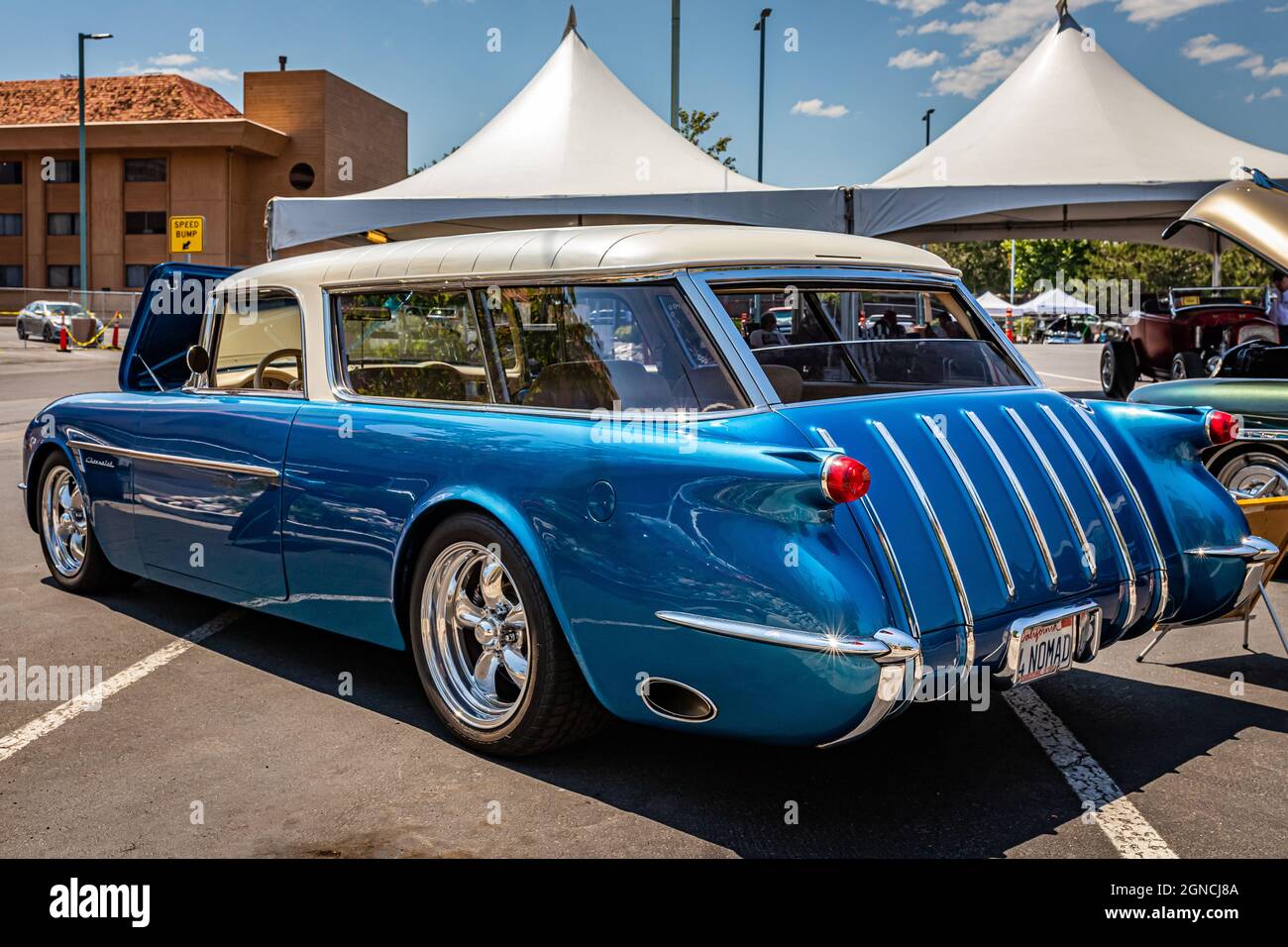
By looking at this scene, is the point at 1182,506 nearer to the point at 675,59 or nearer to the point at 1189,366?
the point at 1189,366

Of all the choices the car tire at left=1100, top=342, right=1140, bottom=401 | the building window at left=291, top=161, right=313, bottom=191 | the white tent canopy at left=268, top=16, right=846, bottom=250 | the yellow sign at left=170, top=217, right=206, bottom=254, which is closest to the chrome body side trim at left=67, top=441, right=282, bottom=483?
the white tent canopy at left=268, top=16, right=846, bottom=250

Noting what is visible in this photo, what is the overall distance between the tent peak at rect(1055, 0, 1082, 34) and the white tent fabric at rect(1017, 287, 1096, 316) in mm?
49867

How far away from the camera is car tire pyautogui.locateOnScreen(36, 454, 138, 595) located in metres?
5.94

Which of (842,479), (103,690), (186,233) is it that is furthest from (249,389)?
(186,233)

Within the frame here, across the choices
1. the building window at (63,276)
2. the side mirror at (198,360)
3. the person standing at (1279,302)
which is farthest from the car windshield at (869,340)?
the building window at (63,276)

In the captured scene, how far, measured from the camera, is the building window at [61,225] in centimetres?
5347

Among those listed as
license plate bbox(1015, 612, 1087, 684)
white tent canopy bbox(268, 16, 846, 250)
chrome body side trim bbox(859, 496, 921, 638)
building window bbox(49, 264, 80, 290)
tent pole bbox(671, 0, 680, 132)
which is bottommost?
license plate bbox(1015, 612, 1087, 684)

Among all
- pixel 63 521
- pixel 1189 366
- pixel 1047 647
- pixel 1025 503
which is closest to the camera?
pixel 1047 647

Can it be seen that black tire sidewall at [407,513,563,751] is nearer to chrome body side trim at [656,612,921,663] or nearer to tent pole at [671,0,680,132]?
chrome body side trim at [656,612,921,663]

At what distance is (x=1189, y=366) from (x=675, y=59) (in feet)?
32.8

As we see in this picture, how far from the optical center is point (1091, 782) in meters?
3.67

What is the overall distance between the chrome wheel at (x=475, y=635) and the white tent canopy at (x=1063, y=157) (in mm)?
11997

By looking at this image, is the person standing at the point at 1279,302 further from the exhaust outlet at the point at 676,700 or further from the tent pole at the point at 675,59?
the tent pole at the point at 675,59

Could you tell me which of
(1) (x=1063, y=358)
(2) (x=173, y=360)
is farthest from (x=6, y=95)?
(2) (x=173, y=360)
